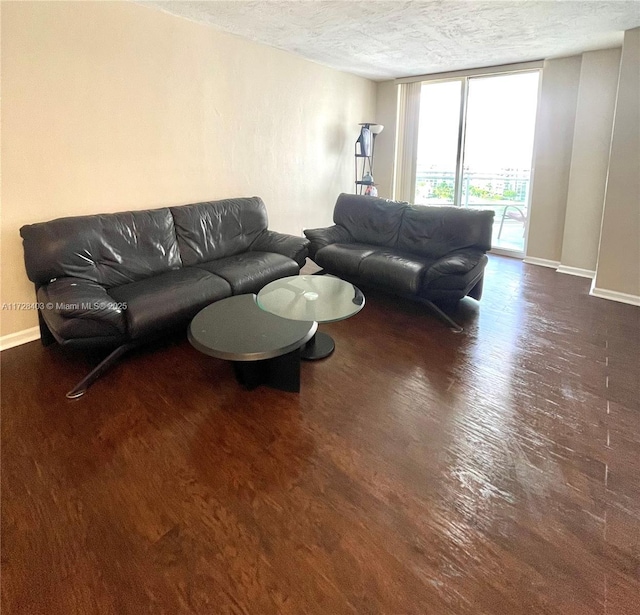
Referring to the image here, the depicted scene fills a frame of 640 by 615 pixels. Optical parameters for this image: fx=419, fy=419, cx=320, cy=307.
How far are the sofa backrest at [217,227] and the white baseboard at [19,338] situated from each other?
3.95ft

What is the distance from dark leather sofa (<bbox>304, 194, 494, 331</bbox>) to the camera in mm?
3373

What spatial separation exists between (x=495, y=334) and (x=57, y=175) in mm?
3449

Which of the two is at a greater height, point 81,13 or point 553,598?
point 81,13

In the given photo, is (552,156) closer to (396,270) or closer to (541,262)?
(541,262)

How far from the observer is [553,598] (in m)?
1.33

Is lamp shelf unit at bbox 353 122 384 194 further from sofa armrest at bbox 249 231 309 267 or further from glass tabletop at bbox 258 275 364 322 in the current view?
glass tabletop at bbox 258 275 364 322

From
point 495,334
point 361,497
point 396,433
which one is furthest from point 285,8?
point 361,497

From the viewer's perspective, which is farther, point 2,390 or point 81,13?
point 81,13

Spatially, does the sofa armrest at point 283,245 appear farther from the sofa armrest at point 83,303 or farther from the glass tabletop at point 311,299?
the sofa armrest at point 83,303

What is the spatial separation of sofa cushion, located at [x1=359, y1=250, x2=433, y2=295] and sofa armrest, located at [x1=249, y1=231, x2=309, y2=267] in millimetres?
595

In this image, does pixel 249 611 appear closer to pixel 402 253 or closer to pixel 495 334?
pixel 495 334

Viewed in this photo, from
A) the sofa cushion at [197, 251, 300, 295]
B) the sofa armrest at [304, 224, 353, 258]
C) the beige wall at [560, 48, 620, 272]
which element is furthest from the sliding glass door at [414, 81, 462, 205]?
the sofa cushion at [197, 251, 300, 295]

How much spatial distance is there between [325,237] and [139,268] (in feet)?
6.06

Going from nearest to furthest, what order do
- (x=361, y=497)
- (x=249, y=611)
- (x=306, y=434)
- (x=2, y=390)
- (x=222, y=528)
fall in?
1. (x=249, y=611)
2. (x=222, y=528)
3. (x=361, y=497)
4. (x=306, y=434)
5. (x=2, y=390)
